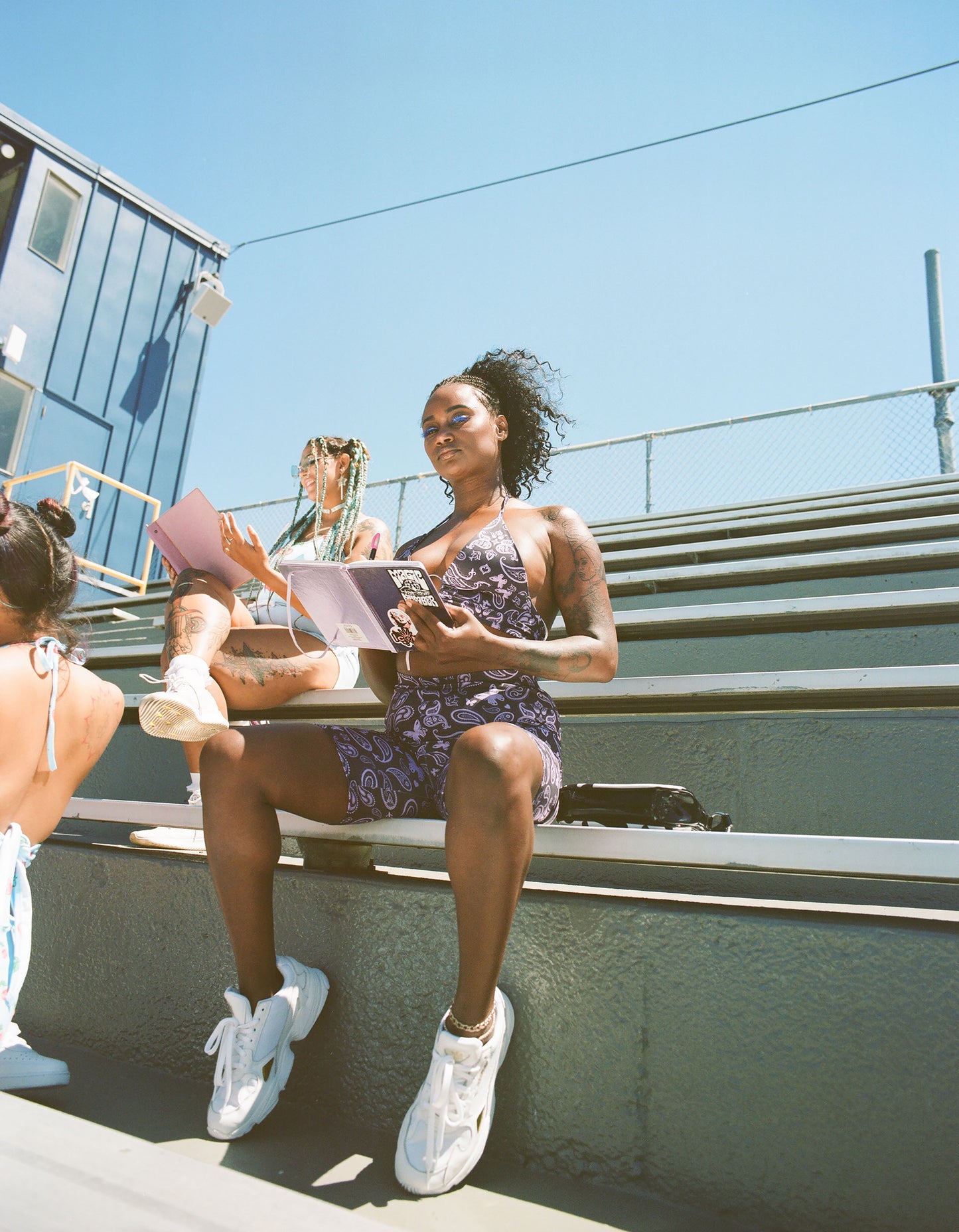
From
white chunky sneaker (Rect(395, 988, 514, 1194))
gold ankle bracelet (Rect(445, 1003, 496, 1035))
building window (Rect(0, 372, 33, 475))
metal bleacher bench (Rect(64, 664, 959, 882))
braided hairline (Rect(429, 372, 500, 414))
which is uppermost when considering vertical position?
building window (Rect(0, 372, 33, 475))

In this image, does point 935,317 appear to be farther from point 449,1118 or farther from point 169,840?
point 449,1118

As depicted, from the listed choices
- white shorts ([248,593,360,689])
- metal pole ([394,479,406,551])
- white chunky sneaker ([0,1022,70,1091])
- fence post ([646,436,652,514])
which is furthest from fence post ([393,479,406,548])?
white chunky sneaker ([0,1022,70,1091])

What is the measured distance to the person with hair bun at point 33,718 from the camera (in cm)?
133

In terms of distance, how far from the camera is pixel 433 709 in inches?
54.1

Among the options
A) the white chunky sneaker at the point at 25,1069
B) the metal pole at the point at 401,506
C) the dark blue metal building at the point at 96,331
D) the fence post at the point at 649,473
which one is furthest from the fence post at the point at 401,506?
the white chunky sneaker at the point at 25,1069

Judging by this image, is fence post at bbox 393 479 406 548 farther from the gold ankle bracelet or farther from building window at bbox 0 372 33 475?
the gold ankle bracelet

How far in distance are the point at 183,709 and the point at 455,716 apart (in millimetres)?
617

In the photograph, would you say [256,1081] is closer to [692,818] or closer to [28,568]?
[692,818]

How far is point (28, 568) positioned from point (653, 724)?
4.17 feet

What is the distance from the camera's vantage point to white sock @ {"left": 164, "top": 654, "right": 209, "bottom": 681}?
1769 millimetres

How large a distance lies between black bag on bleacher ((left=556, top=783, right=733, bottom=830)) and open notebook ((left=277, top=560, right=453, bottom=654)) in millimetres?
422

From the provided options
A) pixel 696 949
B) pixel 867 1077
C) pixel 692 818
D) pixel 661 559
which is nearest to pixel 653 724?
pixel 692 818

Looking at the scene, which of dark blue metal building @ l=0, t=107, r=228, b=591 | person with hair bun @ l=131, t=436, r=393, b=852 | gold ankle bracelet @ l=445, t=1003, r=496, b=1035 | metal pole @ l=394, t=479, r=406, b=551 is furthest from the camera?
dark blue metal building @ l=0, t=107, r=228, b=591

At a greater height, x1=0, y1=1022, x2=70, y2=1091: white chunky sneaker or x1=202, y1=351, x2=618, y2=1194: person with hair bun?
x1=202, y1=351, x2=618, y2=1194: person with hair bun
